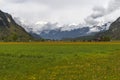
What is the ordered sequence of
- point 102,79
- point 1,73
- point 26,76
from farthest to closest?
point 1,73 < point 26,76 < point 102,79

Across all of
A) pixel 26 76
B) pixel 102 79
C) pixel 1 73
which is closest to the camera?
pixel 102 79

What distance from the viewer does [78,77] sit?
30062 mm

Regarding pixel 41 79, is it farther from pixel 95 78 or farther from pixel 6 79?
pixel 95 78

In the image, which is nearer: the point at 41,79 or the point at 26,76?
the point at 41,79

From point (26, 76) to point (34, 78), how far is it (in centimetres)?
173

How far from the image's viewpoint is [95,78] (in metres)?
29.3

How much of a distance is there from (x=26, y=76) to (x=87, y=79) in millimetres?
6218

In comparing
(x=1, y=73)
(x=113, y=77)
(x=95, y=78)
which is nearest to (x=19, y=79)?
(x=1, y=73)

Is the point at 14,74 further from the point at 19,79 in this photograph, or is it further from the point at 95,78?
the point at 95,78

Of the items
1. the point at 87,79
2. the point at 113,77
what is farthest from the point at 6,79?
the point at 113,77

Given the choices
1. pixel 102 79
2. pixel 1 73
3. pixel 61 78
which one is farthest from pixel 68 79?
pixel 1 73

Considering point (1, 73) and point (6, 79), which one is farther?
point (1, 73)

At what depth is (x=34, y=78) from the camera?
2917 cm

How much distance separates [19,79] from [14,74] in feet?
12.4
